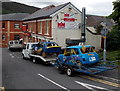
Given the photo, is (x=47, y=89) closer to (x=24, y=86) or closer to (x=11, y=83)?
(x=24, y=86)

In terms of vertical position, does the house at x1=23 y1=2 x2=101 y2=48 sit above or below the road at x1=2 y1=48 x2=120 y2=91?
above

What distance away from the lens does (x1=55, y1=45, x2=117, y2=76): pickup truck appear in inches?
465

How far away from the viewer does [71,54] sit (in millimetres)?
13094

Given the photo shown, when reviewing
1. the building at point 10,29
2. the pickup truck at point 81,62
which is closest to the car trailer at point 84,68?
the pickup truck at point 81,62

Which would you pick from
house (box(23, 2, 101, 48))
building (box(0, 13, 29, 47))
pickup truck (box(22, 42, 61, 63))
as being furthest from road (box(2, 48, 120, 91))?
building (box(0, 13, 29, 47))

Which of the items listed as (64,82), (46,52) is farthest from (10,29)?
(64,82)

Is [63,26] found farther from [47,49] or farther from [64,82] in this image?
[64,82]

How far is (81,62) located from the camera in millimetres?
12078

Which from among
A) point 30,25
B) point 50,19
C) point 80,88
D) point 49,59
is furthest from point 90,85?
point 30,25

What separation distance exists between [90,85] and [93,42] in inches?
697

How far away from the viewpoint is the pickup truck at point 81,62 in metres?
11.8

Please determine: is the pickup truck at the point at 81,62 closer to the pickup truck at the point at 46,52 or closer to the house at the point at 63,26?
the pickup truck at the point at 46,52

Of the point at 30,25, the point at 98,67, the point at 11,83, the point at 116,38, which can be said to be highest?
the point at 30,25

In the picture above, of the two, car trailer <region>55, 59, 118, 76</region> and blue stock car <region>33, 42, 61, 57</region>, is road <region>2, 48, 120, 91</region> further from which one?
blue stock car <region>33, 42, 61, 57</region>
